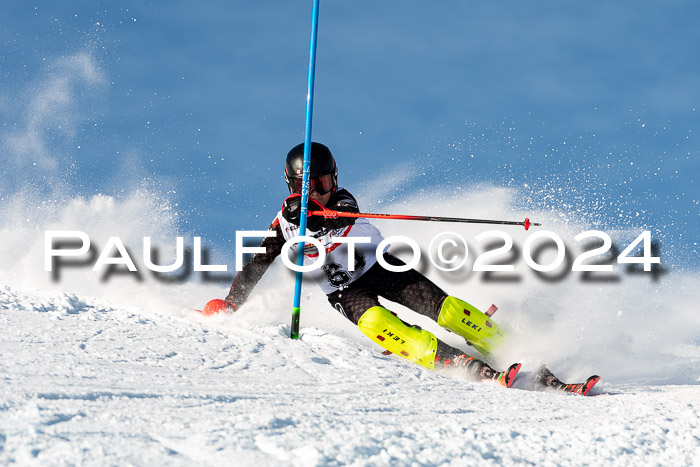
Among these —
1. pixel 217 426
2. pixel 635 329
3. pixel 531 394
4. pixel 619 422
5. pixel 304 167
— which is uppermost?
pixel 304 167

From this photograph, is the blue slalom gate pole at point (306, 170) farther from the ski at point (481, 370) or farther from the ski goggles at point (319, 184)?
the ski at point (481, 370)

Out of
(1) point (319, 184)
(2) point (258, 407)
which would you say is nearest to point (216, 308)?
(1) point (319, 184)

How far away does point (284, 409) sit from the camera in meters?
2.39

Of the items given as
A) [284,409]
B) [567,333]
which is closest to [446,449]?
[284,409]

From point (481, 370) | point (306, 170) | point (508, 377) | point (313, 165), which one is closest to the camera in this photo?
point (508, 377)

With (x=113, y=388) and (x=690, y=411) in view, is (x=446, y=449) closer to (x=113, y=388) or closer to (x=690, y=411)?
(x=113, y=388)

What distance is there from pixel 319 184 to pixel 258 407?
249cm

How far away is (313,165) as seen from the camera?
4609 mm

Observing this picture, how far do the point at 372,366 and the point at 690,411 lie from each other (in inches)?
63.7

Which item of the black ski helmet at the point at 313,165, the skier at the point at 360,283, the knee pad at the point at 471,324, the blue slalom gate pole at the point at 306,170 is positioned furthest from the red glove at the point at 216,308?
the knee pad at the point at 471,324

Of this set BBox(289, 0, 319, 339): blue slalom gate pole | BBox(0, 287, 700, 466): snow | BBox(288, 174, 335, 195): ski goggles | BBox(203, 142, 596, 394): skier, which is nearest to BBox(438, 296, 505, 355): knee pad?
BBox(203, 142, 596, 394): skier

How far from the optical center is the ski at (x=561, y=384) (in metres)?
4.20

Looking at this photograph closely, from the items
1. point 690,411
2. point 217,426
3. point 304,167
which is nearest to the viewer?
point 217,426

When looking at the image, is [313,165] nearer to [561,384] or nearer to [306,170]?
[306,170]
